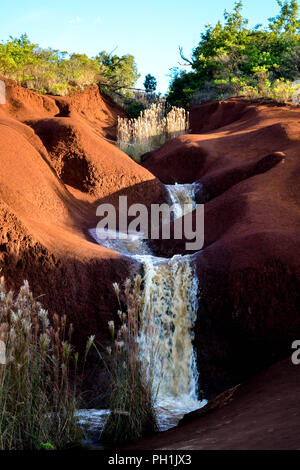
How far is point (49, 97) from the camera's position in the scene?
16984 mm

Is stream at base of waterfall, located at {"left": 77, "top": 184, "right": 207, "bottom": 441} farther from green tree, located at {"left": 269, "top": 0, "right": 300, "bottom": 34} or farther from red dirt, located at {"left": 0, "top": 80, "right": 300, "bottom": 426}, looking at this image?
green tree, located at {"left": 269, "top": 0, "right": 300, "bottom": 34}

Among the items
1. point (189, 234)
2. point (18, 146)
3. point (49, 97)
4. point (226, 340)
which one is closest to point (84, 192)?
point (18, 146)

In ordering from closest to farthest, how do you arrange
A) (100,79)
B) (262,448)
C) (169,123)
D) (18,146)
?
(262,448)
(18,146)
(169,123)
(100,79)

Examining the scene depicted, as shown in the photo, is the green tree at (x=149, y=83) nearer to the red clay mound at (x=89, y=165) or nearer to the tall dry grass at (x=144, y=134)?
the tall dry grass at (x=144, y=134)

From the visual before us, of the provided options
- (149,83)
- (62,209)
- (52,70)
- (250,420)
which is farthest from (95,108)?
(250,420)

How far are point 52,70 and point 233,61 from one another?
902 centimetres

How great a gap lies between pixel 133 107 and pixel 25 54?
741 centimetres

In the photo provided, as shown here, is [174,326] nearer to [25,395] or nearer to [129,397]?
[129,397]

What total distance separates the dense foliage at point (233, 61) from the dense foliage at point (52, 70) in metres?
3.44

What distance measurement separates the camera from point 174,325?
6.21m

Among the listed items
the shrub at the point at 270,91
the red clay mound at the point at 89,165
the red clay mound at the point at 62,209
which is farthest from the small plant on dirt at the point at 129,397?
the shrub at the point at 270,91

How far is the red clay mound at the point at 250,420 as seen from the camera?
2.59 m

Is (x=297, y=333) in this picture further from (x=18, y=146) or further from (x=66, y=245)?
(x=18, y=146)

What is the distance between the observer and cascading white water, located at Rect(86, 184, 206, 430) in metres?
5.61
